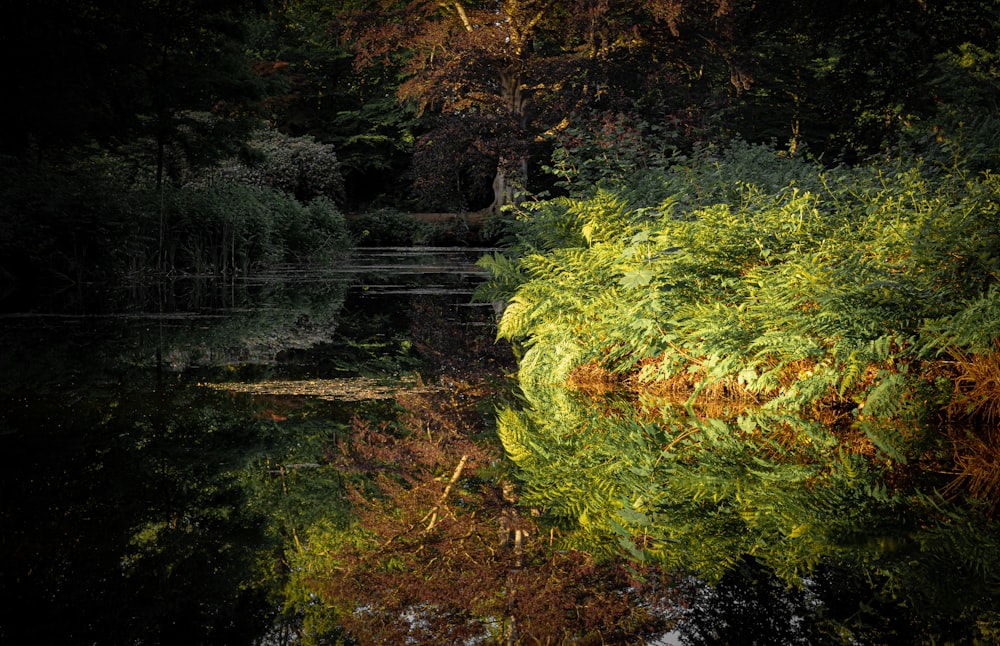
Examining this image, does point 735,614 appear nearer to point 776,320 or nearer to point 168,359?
point 776,320

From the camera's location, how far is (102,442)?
575 centimetres

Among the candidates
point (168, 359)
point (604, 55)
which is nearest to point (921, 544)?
point (168, 359)

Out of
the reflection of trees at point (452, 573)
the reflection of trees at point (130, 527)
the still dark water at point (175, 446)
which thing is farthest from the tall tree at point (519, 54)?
the reflection of trees at point (452, 573)

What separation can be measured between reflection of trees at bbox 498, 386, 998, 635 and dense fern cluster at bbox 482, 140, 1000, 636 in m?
0.01

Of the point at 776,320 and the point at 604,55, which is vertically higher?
the point at 604,55

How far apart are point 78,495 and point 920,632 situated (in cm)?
352

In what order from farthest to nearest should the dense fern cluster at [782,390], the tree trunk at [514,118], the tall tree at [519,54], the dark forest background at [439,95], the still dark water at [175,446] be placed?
the tree trunk at [514,118] < the tall tree at [519,54] < the dark forest background at [439,95] < the dense fern cluster at [782,390] < the still dark water at [175,446]

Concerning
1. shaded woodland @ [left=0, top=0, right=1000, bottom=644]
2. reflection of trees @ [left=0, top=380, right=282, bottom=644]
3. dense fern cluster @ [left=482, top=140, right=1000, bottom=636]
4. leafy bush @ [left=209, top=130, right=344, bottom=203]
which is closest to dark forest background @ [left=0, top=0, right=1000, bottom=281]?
shaded woodland @ [left=0, top=0, right=1000, bottom=644]

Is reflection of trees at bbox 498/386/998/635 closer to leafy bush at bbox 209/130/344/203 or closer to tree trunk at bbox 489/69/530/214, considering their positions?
tree trunk at bbox 489/69/530/214

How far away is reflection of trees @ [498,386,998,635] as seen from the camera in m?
3.60

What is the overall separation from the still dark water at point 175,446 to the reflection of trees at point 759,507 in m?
1.18

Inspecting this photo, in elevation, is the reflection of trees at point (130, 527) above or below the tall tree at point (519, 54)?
below

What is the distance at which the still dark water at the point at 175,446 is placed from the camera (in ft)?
10.8

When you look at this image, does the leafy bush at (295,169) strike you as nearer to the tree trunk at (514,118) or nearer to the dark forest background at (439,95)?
the dark forest background at (439,95)
